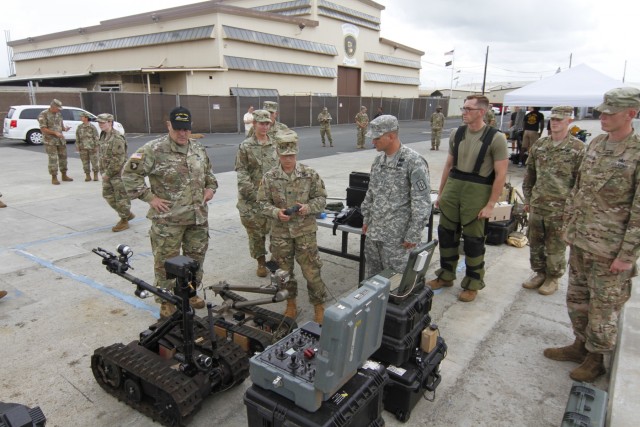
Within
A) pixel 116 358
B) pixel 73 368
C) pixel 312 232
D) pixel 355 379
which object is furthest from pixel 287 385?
pixel 73 368

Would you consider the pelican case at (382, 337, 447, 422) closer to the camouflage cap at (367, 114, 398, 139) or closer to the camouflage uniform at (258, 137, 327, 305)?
the camouflage uniform at (258, 137, 327, 305)

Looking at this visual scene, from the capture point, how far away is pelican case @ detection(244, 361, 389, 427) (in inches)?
82.7

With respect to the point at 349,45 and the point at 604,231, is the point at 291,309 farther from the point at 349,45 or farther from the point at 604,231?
the point at 349,45

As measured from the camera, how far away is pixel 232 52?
2845 centimetres

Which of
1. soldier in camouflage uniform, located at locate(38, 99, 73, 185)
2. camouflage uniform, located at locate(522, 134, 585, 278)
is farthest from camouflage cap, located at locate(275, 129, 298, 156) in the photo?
soldier in camouflage uniform, located at locate(38, 99, 73, 185)

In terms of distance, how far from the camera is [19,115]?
57.9 feet

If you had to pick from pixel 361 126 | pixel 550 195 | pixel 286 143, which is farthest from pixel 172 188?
pixel 361 126

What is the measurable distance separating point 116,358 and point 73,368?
75 cm

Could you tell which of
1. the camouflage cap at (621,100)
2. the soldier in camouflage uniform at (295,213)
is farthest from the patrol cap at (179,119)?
the camouflage cap at (621,100)

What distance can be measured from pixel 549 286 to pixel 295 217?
3061 mm

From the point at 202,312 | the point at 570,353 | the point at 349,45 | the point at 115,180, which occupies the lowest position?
the point at 202,312

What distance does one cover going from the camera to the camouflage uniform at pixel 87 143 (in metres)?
10.2

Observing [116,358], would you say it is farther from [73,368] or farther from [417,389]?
[417,389]

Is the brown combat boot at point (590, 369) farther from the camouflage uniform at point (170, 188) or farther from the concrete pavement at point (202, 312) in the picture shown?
the camouflage uniform at point (170, 188)
